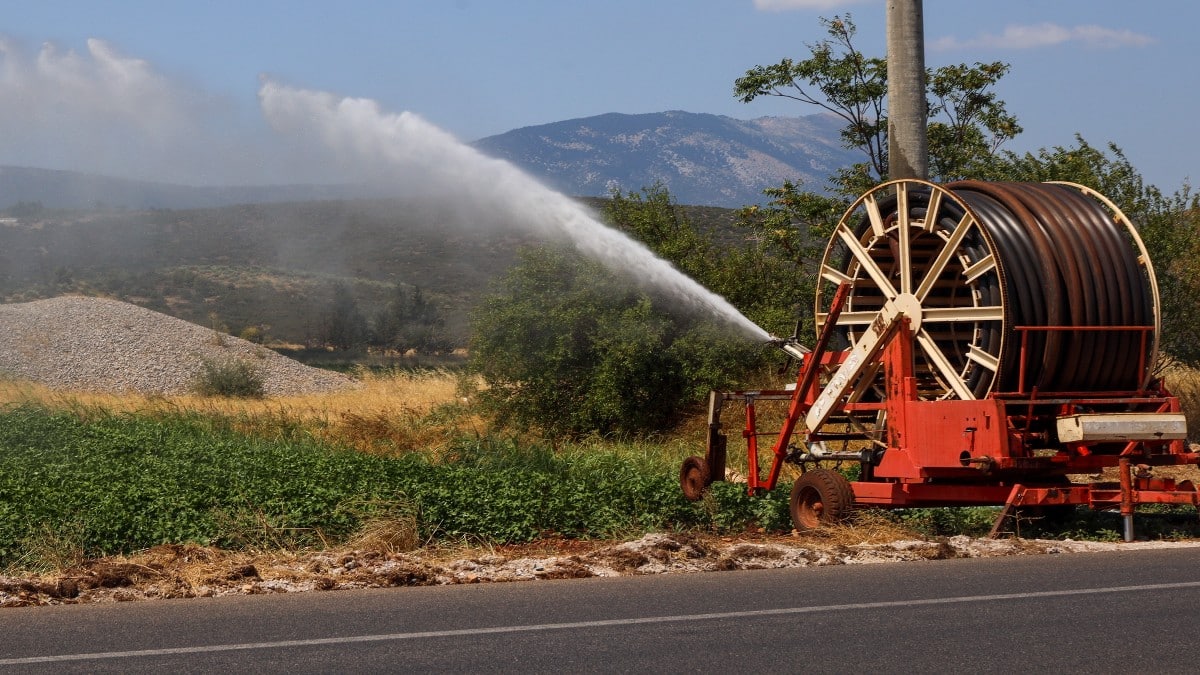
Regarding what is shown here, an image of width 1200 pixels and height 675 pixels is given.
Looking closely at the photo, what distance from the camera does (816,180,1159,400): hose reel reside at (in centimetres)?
1145

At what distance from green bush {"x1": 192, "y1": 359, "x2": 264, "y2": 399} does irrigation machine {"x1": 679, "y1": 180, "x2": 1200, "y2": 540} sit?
2797cm

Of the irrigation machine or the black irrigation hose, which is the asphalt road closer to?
the irrigation machine

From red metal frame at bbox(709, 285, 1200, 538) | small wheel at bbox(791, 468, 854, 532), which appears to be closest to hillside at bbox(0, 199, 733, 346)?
small wheel at bbox(791, 468, 854, 532)

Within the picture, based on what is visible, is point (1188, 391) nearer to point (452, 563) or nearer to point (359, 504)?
point (359, 504)

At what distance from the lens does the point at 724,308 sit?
53.2 feet

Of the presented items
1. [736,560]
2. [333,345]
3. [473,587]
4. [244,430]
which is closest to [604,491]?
[736,560]

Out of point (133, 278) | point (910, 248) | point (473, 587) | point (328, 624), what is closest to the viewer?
point (328, 624)

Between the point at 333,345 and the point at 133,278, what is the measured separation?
51.0 feet

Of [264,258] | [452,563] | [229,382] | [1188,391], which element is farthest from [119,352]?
[264,258]

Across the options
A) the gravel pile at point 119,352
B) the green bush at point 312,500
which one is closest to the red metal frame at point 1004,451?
the green bush at point 312,500

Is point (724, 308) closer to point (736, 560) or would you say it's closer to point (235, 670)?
point (736, 560)

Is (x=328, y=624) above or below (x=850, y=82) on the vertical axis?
below

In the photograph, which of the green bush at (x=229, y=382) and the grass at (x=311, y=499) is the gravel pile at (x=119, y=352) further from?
the grass at (x=311, y=499)

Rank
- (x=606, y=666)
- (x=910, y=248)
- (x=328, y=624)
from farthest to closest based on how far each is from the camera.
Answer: (x=910, y=248) < (x=328, y=624) < (x=606, y=666)
